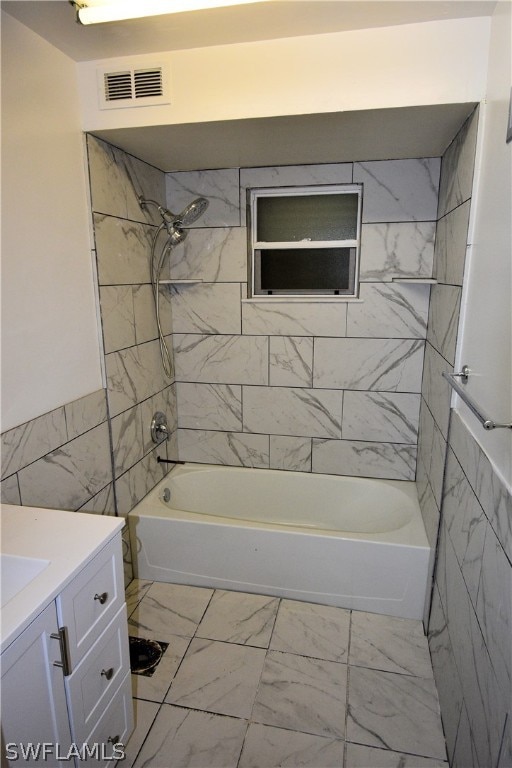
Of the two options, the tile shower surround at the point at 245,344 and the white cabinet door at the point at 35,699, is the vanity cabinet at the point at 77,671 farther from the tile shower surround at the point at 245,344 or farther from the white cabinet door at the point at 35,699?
the tile shower surround at the point at 245,344

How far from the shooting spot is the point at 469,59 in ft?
5.07

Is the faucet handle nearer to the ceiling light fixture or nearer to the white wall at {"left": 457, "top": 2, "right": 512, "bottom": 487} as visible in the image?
the white wall at {"left": 457, "top": 2, "right": 512, "bottom": 487}

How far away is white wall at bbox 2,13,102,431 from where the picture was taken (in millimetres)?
1503

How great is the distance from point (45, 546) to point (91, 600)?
0.64 feet

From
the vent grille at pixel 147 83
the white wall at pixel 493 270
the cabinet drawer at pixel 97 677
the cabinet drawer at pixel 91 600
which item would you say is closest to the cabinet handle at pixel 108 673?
the cabinet drawer at pixel 97 677

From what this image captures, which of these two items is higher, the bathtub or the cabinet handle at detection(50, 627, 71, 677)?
the cabinet handle at detection(50, 627, 71, 677)

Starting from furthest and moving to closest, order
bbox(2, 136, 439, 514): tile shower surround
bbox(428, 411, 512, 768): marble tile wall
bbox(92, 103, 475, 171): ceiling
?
bbox(2, 136, 439, 514): tile shower surround, bbox(92, 103, 475, 171): ceiling, bbox(428, 411, 512, 768): marble tile wall

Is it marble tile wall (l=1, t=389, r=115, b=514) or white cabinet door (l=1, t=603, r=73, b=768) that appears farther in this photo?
marble tile wall (l=1, t=389, r=115, b=514)

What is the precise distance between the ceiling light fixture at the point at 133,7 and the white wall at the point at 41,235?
0.33 meters

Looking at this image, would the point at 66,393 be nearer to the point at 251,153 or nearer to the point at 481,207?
the point at 251,153

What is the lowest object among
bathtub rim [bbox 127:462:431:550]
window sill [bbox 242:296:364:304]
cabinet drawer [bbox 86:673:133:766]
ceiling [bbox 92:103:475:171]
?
cabinet drawer [bbox 86:673:133:766]

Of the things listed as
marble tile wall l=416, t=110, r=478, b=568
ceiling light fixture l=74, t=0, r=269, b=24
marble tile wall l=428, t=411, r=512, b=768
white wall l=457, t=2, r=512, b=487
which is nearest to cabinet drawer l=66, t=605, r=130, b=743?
marble tile wall l=428, t=411, r=512, b=768

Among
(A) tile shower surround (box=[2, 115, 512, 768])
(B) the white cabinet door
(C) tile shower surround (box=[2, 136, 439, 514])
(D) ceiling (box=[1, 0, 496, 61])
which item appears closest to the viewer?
(B) the white cabinet door

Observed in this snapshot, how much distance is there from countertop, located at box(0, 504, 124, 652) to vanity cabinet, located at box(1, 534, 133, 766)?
34 mm
